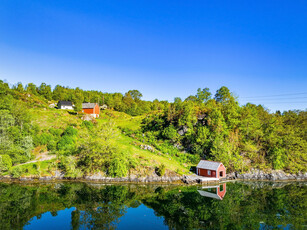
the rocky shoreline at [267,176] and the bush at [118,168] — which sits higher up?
the bush at [118,168]

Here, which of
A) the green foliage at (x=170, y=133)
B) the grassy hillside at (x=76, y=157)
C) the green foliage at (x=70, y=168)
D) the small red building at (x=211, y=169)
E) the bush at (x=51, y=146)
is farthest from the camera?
the green foliage at (x=170, y=133)

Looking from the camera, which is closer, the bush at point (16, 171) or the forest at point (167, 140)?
the bush at point (16, 171)

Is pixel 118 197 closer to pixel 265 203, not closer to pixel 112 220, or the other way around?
pixel 112 220

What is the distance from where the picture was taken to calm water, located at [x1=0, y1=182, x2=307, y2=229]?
79.7 feet

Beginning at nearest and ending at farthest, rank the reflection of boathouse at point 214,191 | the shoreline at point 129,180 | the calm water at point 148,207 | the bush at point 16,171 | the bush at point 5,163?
the calm water at point 148,207 < the reflection of boathouse at point 214,191 < the bush at point 5,163 < the bush at point 16,171 < the shoreline at point 129,180

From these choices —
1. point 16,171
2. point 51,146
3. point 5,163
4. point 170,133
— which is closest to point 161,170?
point 170,133

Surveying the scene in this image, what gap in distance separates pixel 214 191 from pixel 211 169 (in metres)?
7.28

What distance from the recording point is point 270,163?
51.3m

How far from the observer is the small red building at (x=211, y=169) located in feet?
143

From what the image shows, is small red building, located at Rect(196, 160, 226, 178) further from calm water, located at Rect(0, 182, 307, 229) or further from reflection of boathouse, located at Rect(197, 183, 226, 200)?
calm water, located at Rect(0, 182, 307, 229)

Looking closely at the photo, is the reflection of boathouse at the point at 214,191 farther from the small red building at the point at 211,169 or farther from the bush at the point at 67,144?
the bush at the point at 67,144

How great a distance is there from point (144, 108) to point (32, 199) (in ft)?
286

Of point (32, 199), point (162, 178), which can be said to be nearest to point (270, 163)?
point (162, 178)

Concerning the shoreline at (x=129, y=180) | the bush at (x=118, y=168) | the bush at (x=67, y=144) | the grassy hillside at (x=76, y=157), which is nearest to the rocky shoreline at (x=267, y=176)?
the shoreline at (x=129, y=180)
